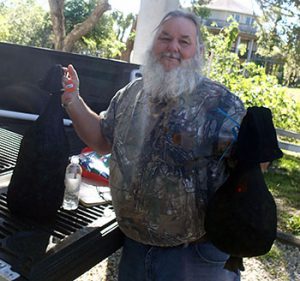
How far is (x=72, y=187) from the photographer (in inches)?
65.9

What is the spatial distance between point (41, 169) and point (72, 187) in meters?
0.29

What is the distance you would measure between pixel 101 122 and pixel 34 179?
53cm

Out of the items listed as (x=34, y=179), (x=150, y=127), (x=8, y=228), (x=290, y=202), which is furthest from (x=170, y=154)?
(x=290, y=202)

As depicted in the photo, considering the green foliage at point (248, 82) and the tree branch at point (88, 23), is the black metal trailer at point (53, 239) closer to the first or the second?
the green foliage at point (248, 82)

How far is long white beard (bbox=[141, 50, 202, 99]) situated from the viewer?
1.63 meters

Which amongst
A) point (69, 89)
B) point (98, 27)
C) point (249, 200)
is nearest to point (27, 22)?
point (98, 27)

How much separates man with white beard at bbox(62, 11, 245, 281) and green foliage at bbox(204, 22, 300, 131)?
5364 mm

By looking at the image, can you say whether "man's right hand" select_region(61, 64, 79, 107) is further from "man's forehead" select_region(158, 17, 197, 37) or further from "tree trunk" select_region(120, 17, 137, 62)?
"tree trunk" select_region(120, 17, 137, 62)

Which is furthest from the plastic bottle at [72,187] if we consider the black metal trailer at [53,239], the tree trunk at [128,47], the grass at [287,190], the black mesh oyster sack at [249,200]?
the tree trunk at [128,47]

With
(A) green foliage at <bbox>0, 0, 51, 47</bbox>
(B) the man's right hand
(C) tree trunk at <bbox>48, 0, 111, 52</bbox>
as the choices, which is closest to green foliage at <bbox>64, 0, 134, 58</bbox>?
(A) green foliage at <bbox>0, 0, 51, 47</bbox>

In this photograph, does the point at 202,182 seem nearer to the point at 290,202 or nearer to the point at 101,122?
the point at 101,122

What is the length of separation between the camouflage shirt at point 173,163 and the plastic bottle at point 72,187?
0.15 m

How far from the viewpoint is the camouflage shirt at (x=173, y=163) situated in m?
1.54

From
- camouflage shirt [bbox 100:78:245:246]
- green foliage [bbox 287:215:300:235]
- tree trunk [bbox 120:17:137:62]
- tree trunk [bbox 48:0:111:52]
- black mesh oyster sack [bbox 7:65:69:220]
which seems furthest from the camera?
tree trunk [bbox 120:17:137:62]
